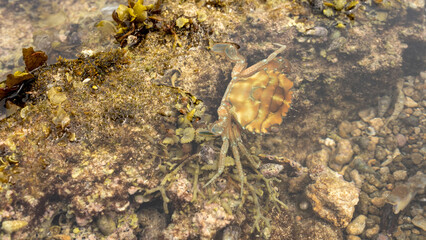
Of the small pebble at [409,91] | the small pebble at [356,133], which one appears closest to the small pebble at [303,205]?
the small pebble at [356,133]

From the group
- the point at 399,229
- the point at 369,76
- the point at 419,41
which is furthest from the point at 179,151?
the point at 419,41

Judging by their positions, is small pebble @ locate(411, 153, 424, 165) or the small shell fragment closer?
the small shell fragment

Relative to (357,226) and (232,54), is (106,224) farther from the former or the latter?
Answer: (357,226)

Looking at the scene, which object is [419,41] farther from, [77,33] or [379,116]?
[77,33]

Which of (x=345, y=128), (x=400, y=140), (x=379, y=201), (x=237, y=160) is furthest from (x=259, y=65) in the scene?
(x=400, y=140)

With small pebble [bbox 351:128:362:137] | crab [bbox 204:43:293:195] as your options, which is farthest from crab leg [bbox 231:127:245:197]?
small pebble [bbox 351:128:362:137]

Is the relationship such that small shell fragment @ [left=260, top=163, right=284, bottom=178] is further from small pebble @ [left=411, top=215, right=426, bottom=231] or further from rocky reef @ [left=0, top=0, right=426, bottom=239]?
small pebble @ [left=411, top=215, right=426, bottom=231]

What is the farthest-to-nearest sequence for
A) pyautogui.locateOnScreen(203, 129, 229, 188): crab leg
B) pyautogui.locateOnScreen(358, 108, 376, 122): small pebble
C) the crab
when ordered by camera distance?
pyautogui.locateOnScreen(358, 108, 376, 122): small pebble < the crab < pyautogui.locateOnScreen(203, 129, 229, 188): crab leg
